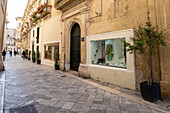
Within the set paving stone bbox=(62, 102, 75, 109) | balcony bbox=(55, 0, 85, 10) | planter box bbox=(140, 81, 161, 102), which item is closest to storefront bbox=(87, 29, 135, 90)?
planter box bbox=(140, 81, 161, 102)

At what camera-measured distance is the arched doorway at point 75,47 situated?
7.37 meters

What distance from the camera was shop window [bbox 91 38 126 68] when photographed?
15.9 ft

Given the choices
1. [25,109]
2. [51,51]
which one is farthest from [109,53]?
[51,51]

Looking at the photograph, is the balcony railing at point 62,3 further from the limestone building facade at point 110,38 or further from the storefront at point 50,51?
the storefront at point 50,51

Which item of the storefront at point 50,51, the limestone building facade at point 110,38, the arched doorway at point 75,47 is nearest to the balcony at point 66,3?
the limestone building facade at point 110,38

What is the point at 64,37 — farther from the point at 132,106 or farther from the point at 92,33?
the point at 132,106

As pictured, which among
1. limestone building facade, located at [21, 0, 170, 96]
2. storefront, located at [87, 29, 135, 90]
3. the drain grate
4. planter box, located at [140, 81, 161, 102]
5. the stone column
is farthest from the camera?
storefront, located at [87, 29, 135, 90]

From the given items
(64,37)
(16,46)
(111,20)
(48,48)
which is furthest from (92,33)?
(16,46)

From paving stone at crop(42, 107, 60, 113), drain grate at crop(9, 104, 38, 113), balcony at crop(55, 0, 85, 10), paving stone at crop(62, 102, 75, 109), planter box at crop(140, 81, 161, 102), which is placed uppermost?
balcony at crop(55, 0, 85, 10)

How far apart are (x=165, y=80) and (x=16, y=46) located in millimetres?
54378

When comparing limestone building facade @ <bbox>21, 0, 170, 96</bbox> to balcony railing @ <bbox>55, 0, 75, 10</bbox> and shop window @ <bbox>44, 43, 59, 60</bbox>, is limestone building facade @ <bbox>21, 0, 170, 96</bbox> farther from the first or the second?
shop window @ <bbox>44, 43, 59, 60</bbox>

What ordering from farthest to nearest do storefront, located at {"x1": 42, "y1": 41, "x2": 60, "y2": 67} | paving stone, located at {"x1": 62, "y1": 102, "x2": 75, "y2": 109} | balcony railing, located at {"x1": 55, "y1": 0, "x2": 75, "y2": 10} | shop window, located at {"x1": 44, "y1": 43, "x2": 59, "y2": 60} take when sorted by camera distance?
shop window, located at {"x1": 44, "y1": 43, "x2": 59, "y2": 60}
storefront, located at {"x1": 42, "y1": 41, "x2": 60, "y2": 67}
balcony railing, located at {"x1": 55, "y1": 0, "x2": 75, "y2": 10}
paving stone, located at {"x1": 62, "y1": 102, "x2": 75, "y2": 109}

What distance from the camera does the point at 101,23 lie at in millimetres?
5379

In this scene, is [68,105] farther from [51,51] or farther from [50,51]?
[50,51]
